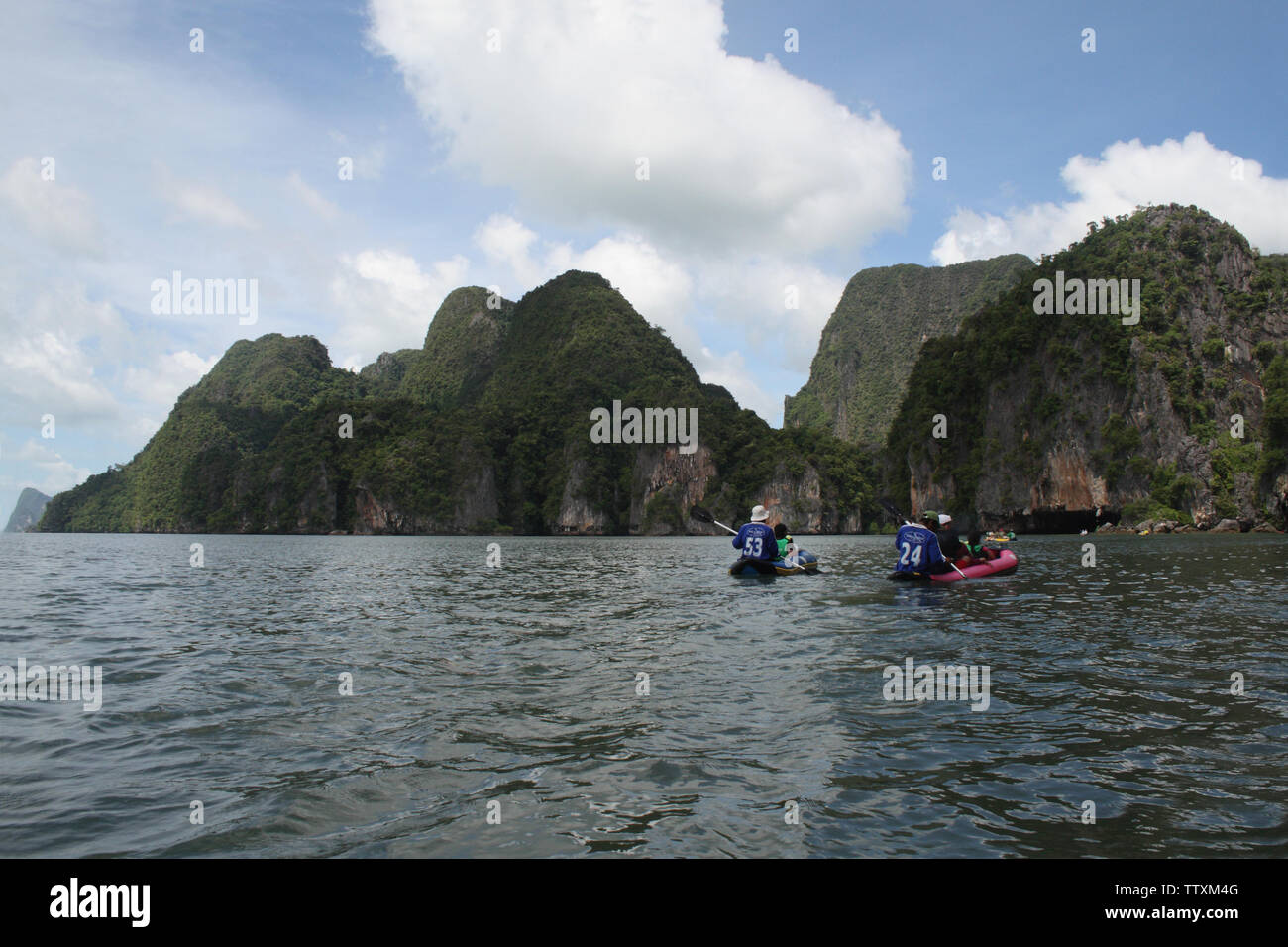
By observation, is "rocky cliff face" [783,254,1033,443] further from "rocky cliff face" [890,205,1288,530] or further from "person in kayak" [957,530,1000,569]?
"person in kayak" [957,530,1000,569]

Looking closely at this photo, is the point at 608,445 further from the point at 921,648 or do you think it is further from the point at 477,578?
the point at 921,648

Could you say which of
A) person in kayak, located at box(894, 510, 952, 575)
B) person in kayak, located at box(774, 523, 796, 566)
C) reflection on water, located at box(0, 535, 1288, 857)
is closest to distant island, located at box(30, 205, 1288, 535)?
person in kayak, located at box(774, 523, 796, 566)

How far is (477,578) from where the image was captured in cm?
2488

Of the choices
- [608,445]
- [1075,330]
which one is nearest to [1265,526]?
[1075,330]

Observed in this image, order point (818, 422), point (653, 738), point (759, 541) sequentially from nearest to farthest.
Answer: point (653, 738)
point (759, 541)
point (818, 422)

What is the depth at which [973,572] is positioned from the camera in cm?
2094

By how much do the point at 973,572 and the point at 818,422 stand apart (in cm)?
18400

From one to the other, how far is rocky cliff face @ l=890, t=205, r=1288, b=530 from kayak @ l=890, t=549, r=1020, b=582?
187 feet

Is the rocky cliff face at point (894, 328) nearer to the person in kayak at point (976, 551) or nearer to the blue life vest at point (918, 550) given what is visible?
the person in kayak at point (976, 551)

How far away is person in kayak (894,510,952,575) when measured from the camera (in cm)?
1920

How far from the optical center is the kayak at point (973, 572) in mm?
19344

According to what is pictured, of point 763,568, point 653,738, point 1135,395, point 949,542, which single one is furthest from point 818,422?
point 653,738

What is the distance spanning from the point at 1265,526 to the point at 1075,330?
26.1 meters

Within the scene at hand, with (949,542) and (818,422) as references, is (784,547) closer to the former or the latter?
(949,542)
